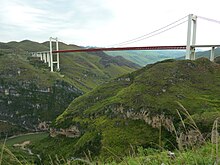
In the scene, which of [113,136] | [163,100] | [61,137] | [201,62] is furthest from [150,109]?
[61,137]

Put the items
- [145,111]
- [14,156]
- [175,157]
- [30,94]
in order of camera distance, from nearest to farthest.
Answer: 1. [14,156]
2. [175,157]
3. [145,111]
4. [30,94]

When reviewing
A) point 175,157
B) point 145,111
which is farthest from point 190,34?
point 175,157

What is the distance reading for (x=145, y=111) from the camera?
5525cm

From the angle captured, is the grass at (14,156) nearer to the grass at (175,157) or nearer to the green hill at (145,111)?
the grass at (175,157)

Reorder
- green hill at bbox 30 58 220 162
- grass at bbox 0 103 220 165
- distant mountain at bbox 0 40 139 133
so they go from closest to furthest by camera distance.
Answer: grass at bbox 0 103 220 165 → green hill at bbox 30 58 220 162 → distant mountain at bbox 0 40 139 133

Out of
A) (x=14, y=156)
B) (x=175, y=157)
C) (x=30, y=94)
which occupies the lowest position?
(x=30, y=94)

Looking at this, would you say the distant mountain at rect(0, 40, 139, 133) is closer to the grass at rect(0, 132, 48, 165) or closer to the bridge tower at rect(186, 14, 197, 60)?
the grass at rect(0, 132, 48, 165)

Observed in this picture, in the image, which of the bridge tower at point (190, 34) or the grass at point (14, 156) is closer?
the grass at point (14, 156)

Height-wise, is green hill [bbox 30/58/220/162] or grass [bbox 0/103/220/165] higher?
grass [bbox 0/103/220/165]

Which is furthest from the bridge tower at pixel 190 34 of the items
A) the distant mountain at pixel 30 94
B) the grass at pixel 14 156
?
the distant mountain at pixel 30 94

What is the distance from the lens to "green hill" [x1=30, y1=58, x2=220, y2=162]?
164ft

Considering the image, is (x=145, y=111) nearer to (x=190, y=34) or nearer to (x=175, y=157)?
(x=190, y=34)

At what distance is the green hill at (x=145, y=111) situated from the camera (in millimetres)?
50125

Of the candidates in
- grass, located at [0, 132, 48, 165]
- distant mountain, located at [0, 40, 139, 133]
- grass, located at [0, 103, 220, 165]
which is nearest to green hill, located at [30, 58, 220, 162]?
grass, located at [0, 132, 48, 165]
